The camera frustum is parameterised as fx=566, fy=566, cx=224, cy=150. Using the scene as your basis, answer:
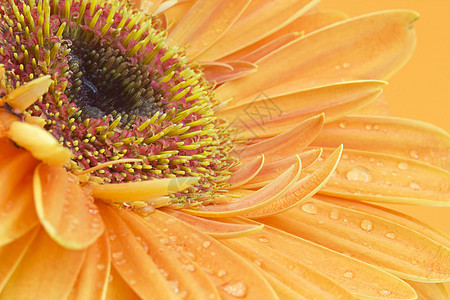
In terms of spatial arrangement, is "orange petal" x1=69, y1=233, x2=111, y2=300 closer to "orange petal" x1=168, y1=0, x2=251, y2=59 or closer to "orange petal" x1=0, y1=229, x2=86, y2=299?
"orange petal" x1=0, y1=229, x2=86, y2=299

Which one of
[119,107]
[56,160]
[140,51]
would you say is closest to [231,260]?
[56,160]

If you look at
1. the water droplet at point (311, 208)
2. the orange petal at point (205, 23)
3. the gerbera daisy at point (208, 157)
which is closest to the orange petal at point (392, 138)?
the gerbera daisy at point (208, 157)

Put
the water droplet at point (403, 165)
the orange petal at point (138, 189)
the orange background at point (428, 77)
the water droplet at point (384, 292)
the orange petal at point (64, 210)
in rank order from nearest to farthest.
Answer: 1. the orange petal at point (64, 210)
2. the orange petal at point (138, 189)
3. the water droplet at point (384, 292)
4. the water droplet at point (403, 165)
5. the orange background at point (428, 77)

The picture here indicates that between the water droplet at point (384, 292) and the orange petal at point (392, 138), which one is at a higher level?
the orange petal at point (392, 138)

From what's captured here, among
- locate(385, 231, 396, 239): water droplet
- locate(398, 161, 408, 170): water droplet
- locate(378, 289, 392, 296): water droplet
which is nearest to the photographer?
locate(378, 289, 392, 296): water droplet

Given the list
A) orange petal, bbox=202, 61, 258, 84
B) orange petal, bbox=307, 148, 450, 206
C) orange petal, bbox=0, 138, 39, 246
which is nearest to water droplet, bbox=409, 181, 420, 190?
orange petal, bbox=307, 148, 450, 206

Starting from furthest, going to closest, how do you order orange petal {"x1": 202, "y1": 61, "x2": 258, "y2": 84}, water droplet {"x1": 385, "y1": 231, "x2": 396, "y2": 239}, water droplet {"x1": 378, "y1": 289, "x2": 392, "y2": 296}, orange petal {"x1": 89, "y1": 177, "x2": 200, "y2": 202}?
orange petal {"x1": 202, "y1": 61, "x2": 258, "y2": 84}, water droplet {"x1": 385, "y1": 231, "x2": 396, "y2": 239}, water droplet {"x1": 378, "y1": 289, "x2": 392, "y2": 296}, orange petal {"x1": 89, "y1": 177, "x2": 200, "y2": 202}

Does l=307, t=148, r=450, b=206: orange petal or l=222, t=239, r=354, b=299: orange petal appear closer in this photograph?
l=222, t=239, r=354, b=299: orange petal

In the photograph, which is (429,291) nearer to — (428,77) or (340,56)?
(340,56)

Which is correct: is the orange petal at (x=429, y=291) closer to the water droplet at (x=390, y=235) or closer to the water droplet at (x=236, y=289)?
the water droplet at (x=390, y=235)
